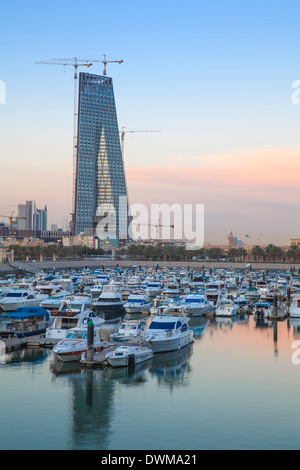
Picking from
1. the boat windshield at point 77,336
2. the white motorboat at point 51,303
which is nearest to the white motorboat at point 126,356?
the boat windshield at point 77,336

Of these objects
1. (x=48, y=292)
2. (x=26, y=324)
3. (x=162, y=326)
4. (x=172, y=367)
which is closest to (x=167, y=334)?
(x=162, y=326)

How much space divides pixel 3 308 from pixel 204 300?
21.8 m

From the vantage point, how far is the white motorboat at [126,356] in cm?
3631

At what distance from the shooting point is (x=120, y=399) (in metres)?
30.9

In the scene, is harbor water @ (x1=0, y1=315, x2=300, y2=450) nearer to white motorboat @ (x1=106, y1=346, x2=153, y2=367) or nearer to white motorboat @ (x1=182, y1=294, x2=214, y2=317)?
white motorboat @ (x1=106, y1=346, x2=153, y2=367)

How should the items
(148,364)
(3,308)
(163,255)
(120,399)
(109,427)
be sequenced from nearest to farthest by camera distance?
(109,427) → (120,399) → (148,364) → (3,308) → (163,255)

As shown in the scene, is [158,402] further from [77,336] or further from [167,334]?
[167,334]

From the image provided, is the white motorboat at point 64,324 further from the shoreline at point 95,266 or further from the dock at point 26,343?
the shoreline at point 95,266

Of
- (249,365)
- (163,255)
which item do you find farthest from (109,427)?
(163,255)

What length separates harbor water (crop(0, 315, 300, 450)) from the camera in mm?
24609

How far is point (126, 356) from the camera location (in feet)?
120

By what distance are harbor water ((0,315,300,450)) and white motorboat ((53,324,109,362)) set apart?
0.71 metres

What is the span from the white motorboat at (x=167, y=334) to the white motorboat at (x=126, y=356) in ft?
8.83
